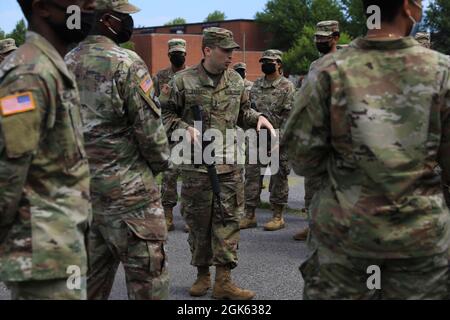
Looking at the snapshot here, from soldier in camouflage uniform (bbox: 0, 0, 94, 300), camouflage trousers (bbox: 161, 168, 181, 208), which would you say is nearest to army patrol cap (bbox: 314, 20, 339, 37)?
camouflage trousers (bbox: 161, 168, 181, 208)

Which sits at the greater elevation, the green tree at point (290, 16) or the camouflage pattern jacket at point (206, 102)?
the green tree at point (290, 16)

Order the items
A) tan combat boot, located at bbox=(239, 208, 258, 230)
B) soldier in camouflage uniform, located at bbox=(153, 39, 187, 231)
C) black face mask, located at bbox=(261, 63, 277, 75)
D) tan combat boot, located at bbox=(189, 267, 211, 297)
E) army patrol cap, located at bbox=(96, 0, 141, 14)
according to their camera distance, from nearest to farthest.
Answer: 1. army patrol cap, located at bbox=(96, 0, 141, 14)
2. tan combat boot, located at bbox=(189, 267, 211, 297)
3. soldier in camouflage uniform, located at bbox=(153, 39, 187, 231)
4. tan combat boot, located at bbox=(239, 208, 258, 230)
5. black face mask, located at bbox=(261, 63, 277, 75)

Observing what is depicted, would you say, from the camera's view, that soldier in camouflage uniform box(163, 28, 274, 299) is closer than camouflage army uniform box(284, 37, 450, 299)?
No

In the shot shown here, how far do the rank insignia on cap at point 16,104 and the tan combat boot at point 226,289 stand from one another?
11.3 feet

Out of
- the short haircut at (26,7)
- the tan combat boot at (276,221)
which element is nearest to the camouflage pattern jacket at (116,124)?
the short haircut at (26,7)

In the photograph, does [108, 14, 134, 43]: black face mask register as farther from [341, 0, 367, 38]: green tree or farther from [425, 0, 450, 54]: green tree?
[341, 0, 367, 38]: green tree

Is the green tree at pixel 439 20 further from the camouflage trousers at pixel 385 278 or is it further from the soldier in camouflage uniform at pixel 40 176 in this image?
the soldier in camouflage uniform at pixel 40 176

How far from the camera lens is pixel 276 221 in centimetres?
912

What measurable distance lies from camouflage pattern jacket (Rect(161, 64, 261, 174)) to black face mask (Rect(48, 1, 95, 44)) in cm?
269

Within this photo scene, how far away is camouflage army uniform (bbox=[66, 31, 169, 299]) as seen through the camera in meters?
4.00

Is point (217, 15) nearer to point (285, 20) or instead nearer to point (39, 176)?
point (285, 20)

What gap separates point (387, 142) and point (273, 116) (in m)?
6.81

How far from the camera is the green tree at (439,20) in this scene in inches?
2336
